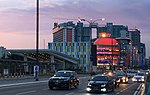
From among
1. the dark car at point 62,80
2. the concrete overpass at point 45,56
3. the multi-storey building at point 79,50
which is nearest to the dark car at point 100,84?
the dark car at point 62,80

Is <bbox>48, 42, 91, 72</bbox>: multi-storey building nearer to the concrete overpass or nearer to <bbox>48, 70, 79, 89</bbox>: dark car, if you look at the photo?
the concrete overpass

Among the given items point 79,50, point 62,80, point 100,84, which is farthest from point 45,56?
point 100,84

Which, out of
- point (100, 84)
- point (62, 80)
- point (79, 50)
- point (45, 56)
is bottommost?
point (100, 84)

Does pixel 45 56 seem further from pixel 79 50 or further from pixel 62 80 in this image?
pixel 62 80

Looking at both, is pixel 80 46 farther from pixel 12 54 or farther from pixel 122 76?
pixel 122 76

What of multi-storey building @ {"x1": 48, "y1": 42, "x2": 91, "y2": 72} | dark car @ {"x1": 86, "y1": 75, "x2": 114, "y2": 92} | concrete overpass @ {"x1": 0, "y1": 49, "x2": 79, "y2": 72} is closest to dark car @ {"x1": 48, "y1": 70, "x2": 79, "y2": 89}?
dark car @ {"x1": 86, "y1": 75, "x2": 114, "y2": 92}

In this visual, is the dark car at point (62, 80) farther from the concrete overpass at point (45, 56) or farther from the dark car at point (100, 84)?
the concrete overpass at point (45, 56)

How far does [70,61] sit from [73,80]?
119976 millimetres

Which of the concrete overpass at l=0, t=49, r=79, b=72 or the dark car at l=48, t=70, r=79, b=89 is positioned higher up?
the concrete overpass at l=0, t=49, r=79, b=72

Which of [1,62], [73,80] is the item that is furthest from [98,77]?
[1,62]

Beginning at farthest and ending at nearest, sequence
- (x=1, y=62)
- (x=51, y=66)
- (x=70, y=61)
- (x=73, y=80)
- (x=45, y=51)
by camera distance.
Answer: (x=70, y=61) < (x=45, y=51) < (x=51, y=66) < (x=1, y=62) < (x=73, y=80)

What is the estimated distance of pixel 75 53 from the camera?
604ft

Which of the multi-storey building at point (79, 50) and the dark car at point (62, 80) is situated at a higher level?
the multi-storey building at point (79, 50)

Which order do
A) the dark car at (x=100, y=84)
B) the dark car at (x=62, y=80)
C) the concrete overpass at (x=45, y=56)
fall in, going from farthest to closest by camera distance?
the concrete overpass at (x=45, y=56) → the dark car at (x=62, y=80) → the dark car at (x=100, y=84)
